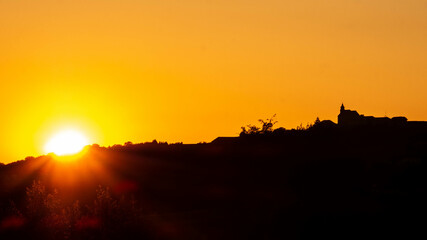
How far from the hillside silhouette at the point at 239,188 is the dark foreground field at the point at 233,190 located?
0.38 feet

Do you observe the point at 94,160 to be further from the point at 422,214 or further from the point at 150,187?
the point at 422,214

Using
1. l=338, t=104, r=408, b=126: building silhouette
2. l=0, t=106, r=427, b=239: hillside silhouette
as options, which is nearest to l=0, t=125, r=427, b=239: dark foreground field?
l=0, t=106, r=427, b=239: hillside silhouette

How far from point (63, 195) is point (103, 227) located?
1283 inches

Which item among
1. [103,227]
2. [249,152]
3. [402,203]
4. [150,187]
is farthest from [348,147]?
[103,227]

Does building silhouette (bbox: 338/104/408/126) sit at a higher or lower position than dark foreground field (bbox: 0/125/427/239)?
higher

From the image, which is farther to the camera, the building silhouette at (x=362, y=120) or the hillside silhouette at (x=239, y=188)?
the building silhouette at (x=362, y=120)

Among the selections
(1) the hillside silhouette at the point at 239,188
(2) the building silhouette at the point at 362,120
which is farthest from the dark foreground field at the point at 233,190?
(2) the building silhouette at the point at 362,120

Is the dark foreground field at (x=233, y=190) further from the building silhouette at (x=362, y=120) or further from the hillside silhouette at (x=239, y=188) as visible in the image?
the building silhouette at (x=362, y=120)

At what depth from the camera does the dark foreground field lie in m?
61.9

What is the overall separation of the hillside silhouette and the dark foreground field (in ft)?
0.38

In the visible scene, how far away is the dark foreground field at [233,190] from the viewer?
2437 inches

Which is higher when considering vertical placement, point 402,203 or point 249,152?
point 249,152

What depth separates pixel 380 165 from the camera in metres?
86.1

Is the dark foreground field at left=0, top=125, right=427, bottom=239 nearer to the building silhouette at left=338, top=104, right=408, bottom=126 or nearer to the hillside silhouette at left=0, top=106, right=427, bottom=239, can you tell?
the hillside silhouette at left=0, top=106, right=427, bottom=239
